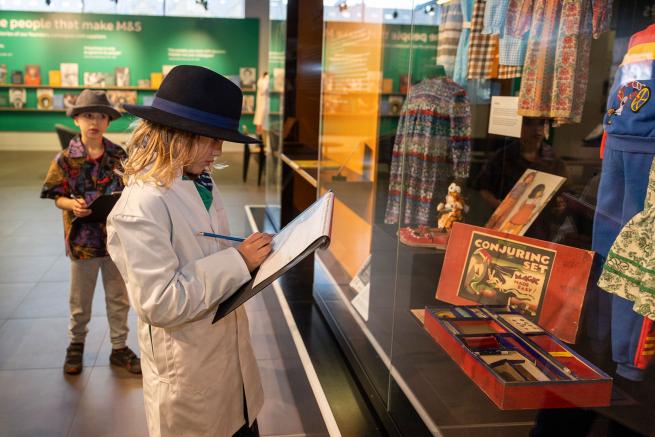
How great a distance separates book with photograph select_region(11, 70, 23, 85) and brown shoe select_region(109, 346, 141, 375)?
502 inches

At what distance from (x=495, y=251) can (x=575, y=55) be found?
802mm

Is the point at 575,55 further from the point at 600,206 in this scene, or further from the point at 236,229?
the point at 236,229

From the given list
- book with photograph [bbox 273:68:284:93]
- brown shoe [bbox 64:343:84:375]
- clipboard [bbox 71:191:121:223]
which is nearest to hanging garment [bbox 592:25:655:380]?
clipboard [bbox 71:191:121:223]

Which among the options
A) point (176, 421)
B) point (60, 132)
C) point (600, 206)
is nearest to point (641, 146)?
point (600, 206)

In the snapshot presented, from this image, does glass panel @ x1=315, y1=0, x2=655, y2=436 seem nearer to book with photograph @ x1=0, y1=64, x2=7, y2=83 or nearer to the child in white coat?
the child in white coat

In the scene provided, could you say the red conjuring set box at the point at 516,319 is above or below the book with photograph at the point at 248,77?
below

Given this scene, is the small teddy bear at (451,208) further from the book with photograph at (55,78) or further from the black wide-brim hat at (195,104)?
the book with photograph at (55,78)

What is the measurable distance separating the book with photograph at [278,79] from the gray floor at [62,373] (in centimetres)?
235

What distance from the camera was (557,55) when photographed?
2400 mm

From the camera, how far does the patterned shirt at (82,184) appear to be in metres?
3.12

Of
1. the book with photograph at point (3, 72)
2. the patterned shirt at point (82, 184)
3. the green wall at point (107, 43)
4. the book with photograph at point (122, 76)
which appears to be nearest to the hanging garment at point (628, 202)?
the patterned shirt at point (82, 184)

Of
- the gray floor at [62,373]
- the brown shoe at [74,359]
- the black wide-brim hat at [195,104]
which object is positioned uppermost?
the black wide-brim hat at [195,104]

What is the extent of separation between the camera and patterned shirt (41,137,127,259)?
3125 millimetres

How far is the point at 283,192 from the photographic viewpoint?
20.5 feet
